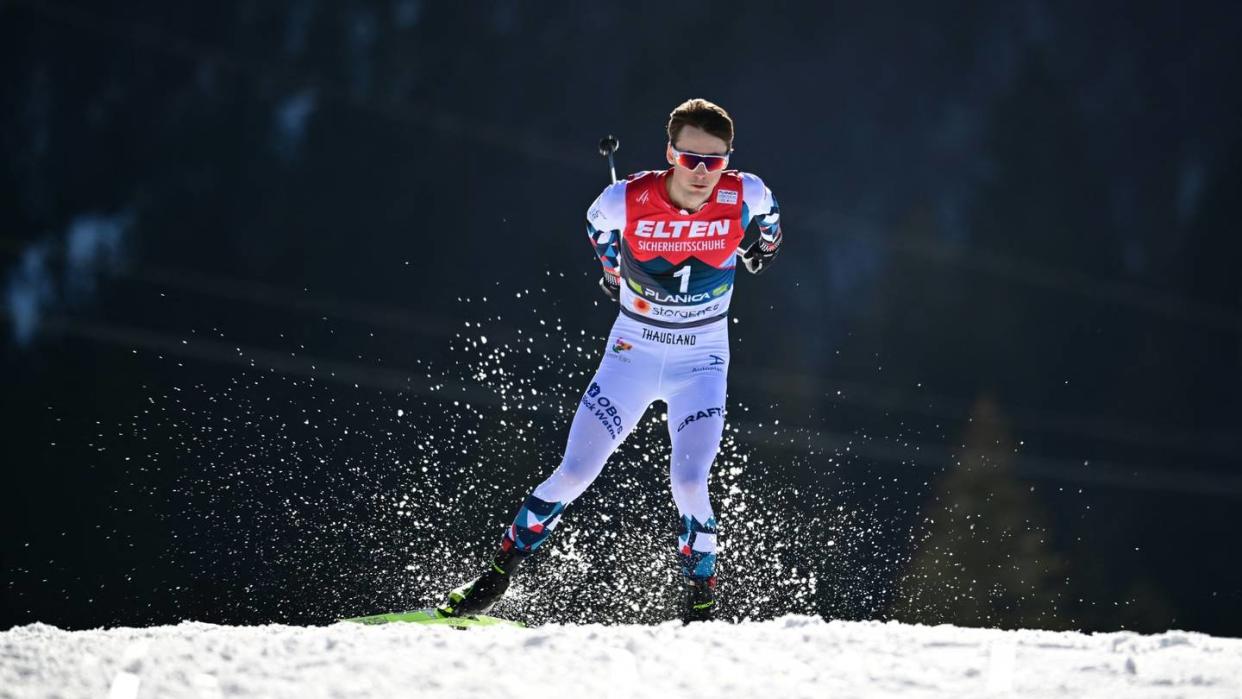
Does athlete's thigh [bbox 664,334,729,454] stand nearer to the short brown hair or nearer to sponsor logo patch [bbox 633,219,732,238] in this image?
sponsor logo patch [bbox 633,219,732,238]

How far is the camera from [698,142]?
432 cm

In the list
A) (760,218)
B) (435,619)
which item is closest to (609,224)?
(760,218)

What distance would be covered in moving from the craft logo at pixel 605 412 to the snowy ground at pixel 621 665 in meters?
1.15

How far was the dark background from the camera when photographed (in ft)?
35.6

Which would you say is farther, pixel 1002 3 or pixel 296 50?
pixel 1002 3

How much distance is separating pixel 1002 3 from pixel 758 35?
9.53 feet

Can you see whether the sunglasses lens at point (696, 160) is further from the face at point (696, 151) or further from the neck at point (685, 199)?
the neck at point (685, 199)

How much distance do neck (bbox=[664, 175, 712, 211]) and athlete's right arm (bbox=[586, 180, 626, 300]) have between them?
196 millimetres

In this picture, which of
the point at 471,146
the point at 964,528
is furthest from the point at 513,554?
the point at 964,528

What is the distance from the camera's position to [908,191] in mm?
12273

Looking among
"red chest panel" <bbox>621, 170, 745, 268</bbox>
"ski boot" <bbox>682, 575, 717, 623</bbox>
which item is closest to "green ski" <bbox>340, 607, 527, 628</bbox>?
"ski boot" <bbox>682, 575, 717, 623</bbox>

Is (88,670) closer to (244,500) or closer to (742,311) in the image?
(742,311)

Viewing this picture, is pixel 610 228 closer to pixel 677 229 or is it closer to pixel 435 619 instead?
pixel 677 229

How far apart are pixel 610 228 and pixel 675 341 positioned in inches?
20.8
